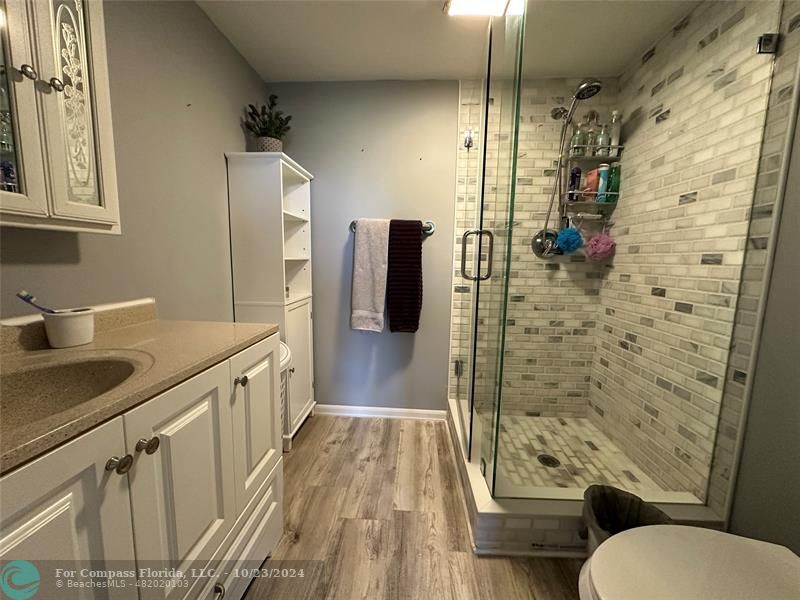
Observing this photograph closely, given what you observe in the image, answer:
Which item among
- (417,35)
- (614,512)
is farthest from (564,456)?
(417,35)

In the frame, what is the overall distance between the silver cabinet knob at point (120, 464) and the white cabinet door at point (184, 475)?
0.05 ft

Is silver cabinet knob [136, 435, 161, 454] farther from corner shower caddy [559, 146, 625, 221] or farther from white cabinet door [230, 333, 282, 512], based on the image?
corner shower caddy [559, 146, 625, 221]

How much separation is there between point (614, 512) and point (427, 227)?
5.79 ft

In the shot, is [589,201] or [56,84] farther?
[589,201]

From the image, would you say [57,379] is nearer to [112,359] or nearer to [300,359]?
[112,359]

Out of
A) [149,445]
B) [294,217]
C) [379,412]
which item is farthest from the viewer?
[379,412]

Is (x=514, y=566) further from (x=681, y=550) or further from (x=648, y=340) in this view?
(x=648, y=340)

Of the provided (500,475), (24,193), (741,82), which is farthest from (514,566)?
(741,82)

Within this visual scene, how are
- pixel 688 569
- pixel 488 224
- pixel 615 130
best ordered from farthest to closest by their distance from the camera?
pixel 615 130, pixel 488 224, pixel 688 569

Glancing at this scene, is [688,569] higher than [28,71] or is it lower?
lower

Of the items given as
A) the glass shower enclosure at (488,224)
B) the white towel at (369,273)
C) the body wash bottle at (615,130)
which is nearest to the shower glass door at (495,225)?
the glass shower enclosure at (488,224)

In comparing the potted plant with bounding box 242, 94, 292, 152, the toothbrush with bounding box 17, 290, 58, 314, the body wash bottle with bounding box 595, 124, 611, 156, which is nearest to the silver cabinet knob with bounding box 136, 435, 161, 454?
the toothbrush with bounding box 17, 290, 58, 314

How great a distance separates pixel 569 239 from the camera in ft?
6.59

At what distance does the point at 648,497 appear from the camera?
4.45 ft
